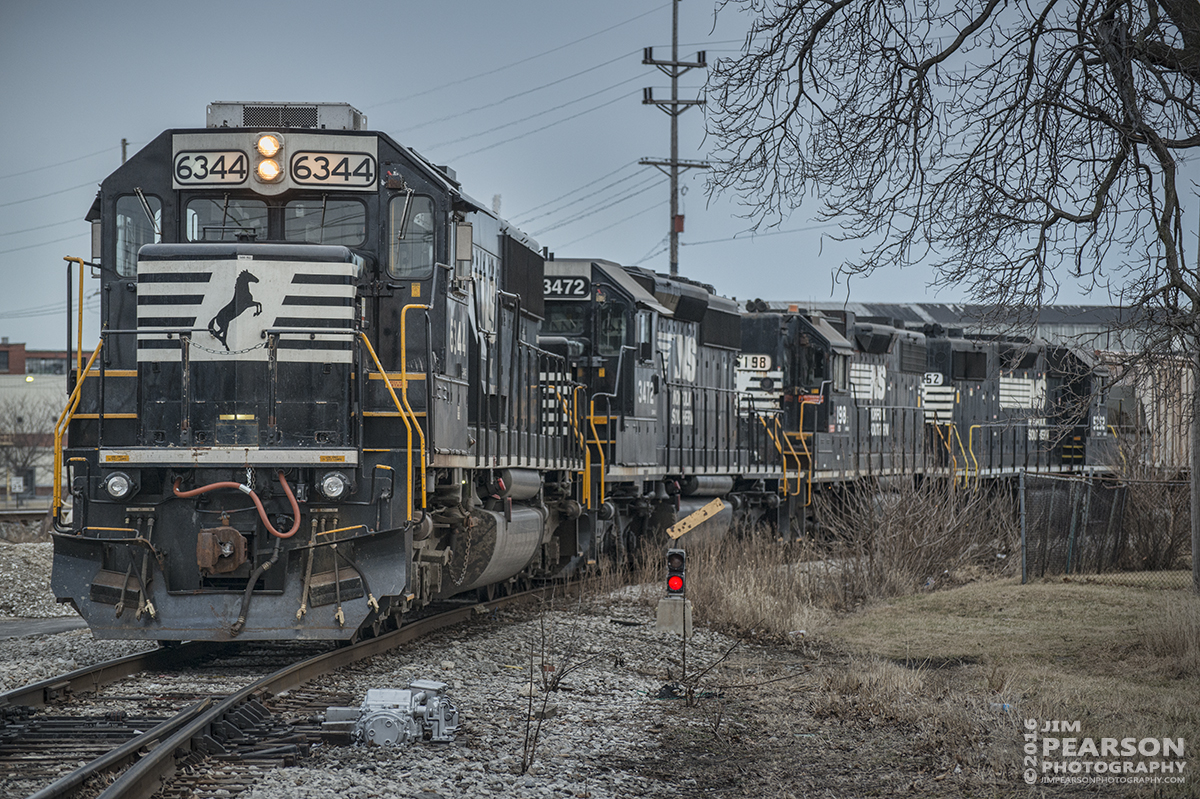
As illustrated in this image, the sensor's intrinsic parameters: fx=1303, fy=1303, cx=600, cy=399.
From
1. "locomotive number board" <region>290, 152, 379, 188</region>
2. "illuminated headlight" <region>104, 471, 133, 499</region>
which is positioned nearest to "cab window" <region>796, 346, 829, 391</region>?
"locomotive number board" <region>290, 152, 379, 188</region>

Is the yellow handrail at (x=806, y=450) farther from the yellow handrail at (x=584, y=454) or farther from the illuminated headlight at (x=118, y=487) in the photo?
the illuminated headlight at (x=118, y=487)

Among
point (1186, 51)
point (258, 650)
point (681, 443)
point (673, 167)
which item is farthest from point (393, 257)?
point (673, 167)

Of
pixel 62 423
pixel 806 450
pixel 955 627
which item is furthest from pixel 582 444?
pixel 806 450

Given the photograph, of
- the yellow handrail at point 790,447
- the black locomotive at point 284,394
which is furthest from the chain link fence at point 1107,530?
the black locomotive at point 284,394

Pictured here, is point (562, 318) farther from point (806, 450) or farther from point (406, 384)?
point (406, 384)

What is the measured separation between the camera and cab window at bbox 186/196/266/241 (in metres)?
9.81

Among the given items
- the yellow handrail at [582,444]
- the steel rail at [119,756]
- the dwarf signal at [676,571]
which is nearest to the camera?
the steel rail at [119,756]

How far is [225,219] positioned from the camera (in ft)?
32.3

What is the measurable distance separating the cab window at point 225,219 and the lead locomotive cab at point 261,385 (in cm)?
2

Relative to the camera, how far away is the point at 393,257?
33.0 feet

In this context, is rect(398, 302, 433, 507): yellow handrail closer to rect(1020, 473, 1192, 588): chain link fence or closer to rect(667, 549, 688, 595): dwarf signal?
rect(667, 549, 688, 595): dwarf signal

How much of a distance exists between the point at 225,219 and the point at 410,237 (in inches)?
54.6

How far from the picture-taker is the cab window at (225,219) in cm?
981

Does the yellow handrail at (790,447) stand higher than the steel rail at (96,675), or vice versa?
the yellow handrail at (790,447)
